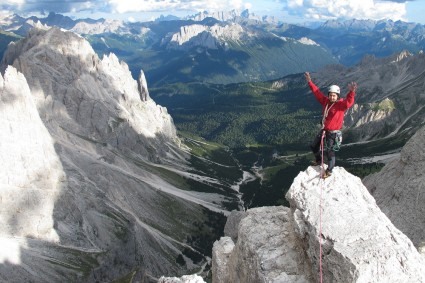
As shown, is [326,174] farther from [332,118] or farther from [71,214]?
[71,214]

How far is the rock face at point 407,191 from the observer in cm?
4531

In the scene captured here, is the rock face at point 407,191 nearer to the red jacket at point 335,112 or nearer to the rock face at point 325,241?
the rock face at point 325,241

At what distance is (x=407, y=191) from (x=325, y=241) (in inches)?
1313

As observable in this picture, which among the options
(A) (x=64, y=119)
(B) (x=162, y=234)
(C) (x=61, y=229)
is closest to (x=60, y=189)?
(C) (x=61, y=229)

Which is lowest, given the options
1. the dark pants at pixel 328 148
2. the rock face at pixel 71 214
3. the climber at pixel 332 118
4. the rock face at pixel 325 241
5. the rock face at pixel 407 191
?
the rock face at pixel 71 214

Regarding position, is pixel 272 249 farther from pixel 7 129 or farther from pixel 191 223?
pixel 191 223

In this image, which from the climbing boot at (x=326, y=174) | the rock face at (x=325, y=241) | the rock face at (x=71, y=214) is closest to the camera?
the rock face at (x=325, y=241)

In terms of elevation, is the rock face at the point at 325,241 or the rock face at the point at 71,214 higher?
the rock face at the point at 325,241

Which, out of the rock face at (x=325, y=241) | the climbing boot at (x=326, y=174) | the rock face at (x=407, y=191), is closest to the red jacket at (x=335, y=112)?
the climbing boot at (x=326, y=174)

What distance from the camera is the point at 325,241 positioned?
2253 cm

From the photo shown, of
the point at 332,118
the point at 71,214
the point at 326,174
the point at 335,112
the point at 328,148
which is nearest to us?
the point at 326,174

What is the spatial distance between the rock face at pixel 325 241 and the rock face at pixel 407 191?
20568 mm

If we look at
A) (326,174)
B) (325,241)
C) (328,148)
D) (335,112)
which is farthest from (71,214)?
(325,241)

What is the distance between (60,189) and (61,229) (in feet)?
39.9
